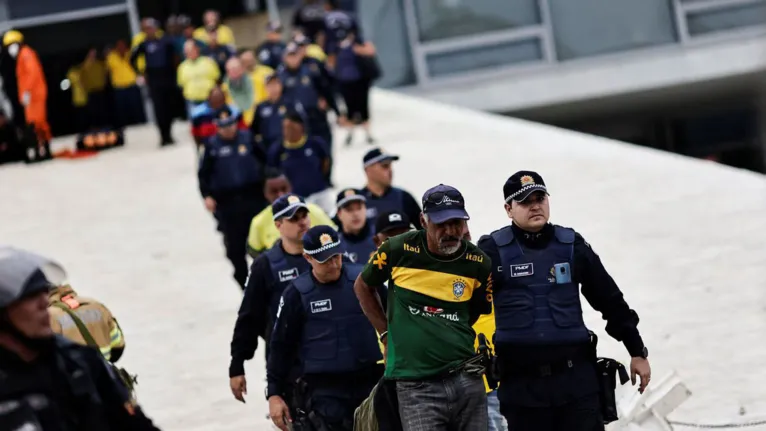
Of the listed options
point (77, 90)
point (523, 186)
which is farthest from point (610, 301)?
point (77, 90)

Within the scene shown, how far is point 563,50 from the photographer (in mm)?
27500

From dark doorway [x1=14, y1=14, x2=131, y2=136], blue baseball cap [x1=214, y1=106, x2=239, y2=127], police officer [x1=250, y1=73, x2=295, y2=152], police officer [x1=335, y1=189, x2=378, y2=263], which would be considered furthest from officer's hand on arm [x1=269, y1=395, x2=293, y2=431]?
dark doorway [x1=14, y1=14, x2=131, y2=136]

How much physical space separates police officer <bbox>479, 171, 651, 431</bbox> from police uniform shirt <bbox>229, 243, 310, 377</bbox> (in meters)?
1.64

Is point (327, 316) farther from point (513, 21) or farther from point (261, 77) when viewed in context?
point (513, 21)

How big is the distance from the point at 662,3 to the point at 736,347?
17.2 meters

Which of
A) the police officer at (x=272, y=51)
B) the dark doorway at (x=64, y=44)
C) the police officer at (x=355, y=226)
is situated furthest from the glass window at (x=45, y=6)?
the police officer at (x=355, y=226)

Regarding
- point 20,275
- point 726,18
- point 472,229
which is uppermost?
point 20,275

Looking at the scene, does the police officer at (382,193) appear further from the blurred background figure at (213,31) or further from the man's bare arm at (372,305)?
the blurred background figure at (213,31)

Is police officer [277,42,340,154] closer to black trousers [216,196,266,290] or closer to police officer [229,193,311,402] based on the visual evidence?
black trousers [216,196,266,290]

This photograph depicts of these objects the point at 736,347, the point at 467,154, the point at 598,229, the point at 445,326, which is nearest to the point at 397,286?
the point at 445,326

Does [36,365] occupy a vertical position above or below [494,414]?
above

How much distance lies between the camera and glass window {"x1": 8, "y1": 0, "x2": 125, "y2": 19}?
28422mm

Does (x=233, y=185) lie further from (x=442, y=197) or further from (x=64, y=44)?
(x=64, y=44)

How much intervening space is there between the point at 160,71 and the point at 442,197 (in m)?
17.4
